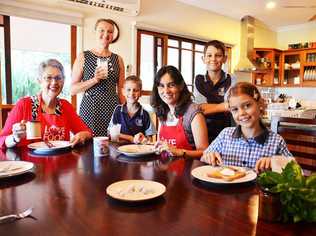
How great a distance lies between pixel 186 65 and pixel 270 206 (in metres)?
4.62

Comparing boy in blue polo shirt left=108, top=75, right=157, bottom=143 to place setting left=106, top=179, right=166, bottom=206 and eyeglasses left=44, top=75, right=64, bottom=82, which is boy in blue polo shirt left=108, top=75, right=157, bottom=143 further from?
place setting left=106, top=179, right=166, bottom=206

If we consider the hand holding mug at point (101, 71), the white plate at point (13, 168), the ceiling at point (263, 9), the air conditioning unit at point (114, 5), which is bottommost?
the white plate at point (13, 168)

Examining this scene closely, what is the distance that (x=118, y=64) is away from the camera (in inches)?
96.4

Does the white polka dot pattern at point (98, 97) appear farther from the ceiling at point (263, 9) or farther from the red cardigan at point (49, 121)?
the ceiling at point (263, 9)

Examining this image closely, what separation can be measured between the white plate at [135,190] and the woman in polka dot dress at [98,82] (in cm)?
144

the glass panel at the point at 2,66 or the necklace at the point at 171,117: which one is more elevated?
the glass panel at the point at 2,66

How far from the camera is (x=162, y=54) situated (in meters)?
4.66

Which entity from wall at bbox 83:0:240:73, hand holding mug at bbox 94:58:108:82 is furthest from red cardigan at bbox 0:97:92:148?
wall at bbox 83:0:240:73

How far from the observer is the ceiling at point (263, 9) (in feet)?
15.7

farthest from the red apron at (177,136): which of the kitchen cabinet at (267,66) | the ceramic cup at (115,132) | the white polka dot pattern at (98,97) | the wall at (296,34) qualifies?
the wall at (296,34)

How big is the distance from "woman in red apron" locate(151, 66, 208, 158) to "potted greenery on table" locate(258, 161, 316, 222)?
2.98 ft

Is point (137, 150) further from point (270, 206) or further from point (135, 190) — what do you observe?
point (270, 206)

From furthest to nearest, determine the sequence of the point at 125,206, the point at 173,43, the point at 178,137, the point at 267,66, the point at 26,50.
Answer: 1. the point at 267,66
2. the point at 173,43
3. the point at 26,50
4. the point at 178,137
5. the point at 125,206

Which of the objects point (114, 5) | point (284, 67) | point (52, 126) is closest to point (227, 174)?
point (52, 126)
